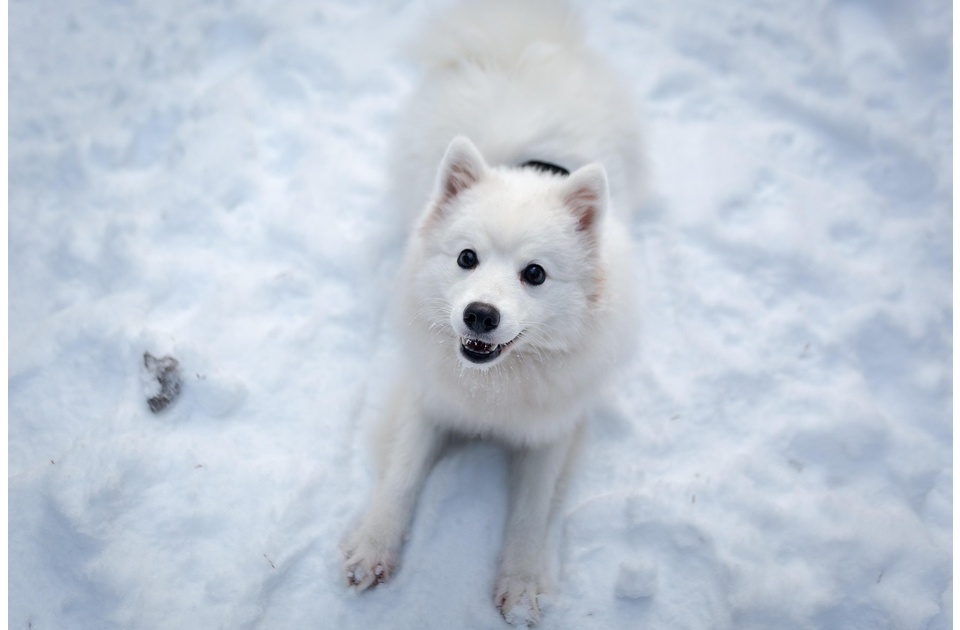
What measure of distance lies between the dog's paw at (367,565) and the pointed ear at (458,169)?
4.94 ft

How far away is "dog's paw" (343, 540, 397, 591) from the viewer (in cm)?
Result: 254

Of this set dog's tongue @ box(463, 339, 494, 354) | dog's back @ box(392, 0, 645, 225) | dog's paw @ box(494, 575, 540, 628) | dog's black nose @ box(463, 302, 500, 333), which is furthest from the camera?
dog's back @ box(392, 0, 645, 225)

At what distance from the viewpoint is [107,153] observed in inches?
150

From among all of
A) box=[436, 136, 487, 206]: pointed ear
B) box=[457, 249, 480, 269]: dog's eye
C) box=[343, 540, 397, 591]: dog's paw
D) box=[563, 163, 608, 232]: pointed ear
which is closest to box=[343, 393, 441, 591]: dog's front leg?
box=[343, 540, 397, 591]: dog's paw

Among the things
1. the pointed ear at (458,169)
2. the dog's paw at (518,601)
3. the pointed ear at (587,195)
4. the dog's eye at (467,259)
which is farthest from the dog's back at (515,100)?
the dog's paw at (518,601)

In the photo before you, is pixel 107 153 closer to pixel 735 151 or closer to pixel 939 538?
pixel 735 151

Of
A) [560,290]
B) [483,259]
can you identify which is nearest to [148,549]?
[483,259]

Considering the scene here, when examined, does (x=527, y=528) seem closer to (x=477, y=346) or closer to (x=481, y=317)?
(x=477, y=346)

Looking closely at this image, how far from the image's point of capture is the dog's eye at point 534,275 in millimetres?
2342

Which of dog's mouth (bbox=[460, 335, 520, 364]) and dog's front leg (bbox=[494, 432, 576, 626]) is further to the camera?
dog's front leg (bbox=[494, 432, 576, 626])

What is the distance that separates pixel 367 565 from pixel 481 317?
1224 millimetres

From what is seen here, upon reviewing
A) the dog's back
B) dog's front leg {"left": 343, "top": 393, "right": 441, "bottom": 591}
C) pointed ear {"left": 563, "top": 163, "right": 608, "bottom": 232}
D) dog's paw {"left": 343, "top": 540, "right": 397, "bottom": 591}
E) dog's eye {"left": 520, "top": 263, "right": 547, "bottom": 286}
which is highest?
the dog's back

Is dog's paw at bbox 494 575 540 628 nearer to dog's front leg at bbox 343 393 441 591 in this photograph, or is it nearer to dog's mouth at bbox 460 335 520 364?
dog's front leg at bbox 343 393 441 591

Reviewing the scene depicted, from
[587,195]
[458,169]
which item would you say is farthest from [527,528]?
[458,169]
